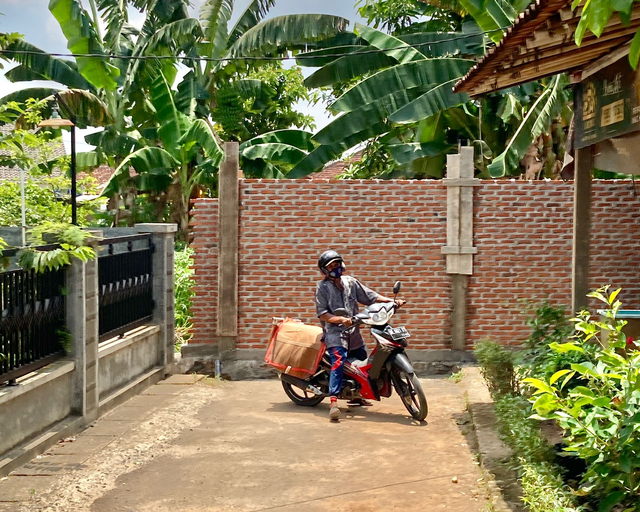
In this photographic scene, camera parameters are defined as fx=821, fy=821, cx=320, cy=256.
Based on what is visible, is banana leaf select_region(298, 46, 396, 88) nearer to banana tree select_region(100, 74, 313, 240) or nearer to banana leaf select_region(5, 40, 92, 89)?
banana tree select_region(100, 74, 313, 240)

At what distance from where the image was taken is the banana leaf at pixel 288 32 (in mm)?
15656

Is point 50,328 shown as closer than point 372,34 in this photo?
Yes

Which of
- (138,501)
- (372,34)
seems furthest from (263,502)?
(372,34)

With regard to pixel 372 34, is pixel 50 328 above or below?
below

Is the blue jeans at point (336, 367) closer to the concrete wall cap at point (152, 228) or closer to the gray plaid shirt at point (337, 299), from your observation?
the gray plaid shirt at point (337, 299)

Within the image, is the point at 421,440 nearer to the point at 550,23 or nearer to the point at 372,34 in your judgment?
the point at 550,23

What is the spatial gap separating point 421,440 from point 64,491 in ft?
10.2

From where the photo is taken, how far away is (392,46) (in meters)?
13.0

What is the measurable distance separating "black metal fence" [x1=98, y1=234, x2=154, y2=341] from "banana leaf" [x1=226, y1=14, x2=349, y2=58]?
7.11m

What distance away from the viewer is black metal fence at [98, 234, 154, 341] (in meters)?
8.52

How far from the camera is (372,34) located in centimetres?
1321

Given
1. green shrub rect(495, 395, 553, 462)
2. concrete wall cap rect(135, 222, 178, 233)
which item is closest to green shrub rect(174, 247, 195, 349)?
concrete wall cap rect(135, 222, 178, 233)

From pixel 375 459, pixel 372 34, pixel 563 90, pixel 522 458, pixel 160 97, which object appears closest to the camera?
pixel 522 458

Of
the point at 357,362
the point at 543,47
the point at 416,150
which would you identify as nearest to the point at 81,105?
the point at 416,150
